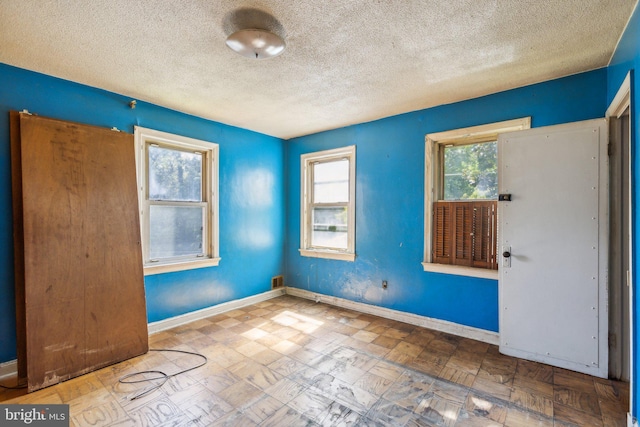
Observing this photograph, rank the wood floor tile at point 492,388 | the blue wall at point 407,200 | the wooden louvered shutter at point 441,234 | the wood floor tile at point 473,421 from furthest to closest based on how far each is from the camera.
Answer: the wooden louvered shutter at point 441,234
the blue wall at point 407,200
the wood floor tile at point 492,388
the wood floor tile at point 473,421

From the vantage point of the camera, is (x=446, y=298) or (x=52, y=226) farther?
(x=446, y=298)

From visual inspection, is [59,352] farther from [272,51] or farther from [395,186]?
[395,186]

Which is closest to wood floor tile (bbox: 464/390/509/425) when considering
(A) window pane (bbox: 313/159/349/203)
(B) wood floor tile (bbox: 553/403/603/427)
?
(B) wood floor tile (bbox: 553/403/603/427)

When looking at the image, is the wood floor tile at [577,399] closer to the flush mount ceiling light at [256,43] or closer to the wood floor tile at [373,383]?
the wood floor tile at [373,383]

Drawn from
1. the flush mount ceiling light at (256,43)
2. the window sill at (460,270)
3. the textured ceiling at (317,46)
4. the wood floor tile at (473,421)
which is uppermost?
the textured ceiling at (317,46)

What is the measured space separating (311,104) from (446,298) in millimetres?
2639

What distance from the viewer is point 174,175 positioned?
3500 mm

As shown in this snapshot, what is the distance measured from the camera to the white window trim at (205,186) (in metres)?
3.14

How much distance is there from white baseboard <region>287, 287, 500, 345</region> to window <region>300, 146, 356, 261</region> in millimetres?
617

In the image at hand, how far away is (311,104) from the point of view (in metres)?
3.27

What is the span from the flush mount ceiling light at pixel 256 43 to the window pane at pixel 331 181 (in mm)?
2346

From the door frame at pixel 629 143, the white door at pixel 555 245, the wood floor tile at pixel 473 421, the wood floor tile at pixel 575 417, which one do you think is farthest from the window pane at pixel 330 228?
the door frame at pixel 629 143

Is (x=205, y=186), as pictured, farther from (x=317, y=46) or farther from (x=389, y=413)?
(x=389, y=413)

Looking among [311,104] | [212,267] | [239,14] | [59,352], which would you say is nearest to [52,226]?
[59,352]
